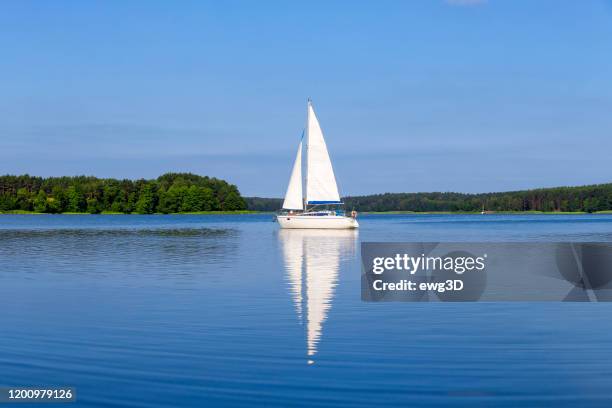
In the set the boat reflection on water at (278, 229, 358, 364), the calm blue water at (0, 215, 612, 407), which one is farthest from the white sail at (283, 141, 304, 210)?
the calm blue water at (0, 215, 612, 407)

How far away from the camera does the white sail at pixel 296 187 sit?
10788cm

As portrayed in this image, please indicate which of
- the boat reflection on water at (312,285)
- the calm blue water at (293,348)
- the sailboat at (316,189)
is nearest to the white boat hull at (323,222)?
the sailboat at (316,189)

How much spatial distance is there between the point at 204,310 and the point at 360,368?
9776 mm

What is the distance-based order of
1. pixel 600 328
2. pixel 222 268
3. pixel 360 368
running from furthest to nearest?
pixel 222 268 < pixel 600 328 < pixel 360 368

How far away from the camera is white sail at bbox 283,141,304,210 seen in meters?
108

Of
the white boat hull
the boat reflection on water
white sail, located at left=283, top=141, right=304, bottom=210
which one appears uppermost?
white sail, located at left=283, top=141, right=304, bottom=210

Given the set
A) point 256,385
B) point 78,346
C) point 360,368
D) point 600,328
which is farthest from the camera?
point 600,328

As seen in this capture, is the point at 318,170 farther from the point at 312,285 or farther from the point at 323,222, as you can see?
the point at 312,285

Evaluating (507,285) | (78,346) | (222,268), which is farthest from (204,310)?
(222,268)

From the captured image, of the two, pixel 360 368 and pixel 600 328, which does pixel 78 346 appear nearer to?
pixel 360 368

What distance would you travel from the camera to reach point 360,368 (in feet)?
47.9

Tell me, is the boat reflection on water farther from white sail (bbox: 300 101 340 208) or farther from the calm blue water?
white sail (bbox: 300 101 340 208)

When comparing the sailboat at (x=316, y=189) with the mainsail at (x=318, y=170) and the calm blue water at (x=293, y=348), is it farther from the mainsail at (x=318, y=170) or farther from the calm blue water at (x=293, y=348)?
the calm blue water at (x=293, y=348)

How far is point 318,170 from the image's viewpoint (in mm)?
102375
